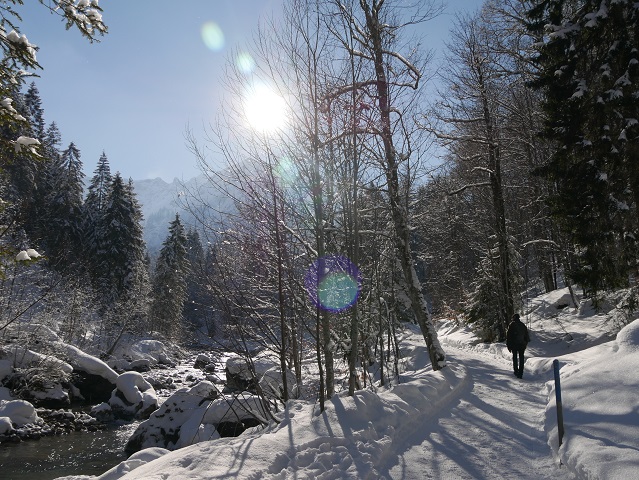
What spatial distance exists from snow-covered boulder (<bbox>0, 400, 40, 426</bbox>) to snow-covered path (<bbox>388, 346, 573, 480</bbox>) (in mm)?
13517

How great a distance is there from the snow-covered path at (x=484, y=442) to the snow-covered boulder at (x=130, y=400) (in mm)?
13121

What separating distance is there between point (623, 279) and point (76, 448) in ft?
50.4

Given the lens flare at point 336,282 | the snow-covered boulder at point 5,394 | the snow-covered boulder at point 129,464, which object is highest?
the lens flare at point 336,282

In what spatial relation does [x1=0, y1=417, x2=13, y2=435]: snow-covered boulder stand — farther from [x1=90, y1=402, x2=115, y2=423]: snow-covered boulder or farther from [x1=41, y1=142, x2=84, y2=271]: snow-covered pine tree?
[x1=41, y1=142, x2=84, y2=271]: snow-covered pine tree

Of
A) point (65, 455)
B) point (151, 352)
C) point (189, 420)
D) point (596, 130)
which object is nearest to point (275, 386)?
point (189, 420)

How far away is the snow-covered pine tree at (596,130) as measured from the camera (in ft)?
33.1

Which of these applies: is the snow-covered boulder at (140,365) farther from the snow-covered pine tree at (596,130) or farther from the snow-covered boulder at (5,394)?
the snow-covered pine tree at (596,130)

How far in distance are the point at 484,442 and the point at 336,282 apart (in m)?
3.24

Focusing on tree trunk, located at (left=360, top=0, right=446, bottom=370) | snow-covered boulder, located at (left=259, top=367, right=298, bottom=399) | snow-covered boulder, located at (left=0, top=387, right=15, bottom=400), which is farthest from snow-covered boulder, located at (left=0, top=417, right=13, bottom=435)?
tree trunk, located at (left=360, top=0, right=446, bottom=370)

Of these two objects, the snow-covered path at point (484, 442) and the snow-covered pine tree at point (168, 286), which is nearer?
the snow-covered path at point (484, 442)

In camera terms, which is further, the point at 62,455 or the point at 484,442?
the point at 62,455

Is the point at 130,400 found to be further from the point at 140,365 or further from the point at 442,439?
the point at 442,439

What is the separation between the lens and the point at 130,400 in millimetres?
17125

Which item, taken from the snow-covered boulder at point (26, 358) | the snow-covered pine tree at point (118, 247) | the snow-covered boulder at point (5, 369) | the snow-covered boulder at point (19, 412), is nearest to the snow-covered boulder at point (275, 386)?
the snow-covered boulder at point (19, 412)
